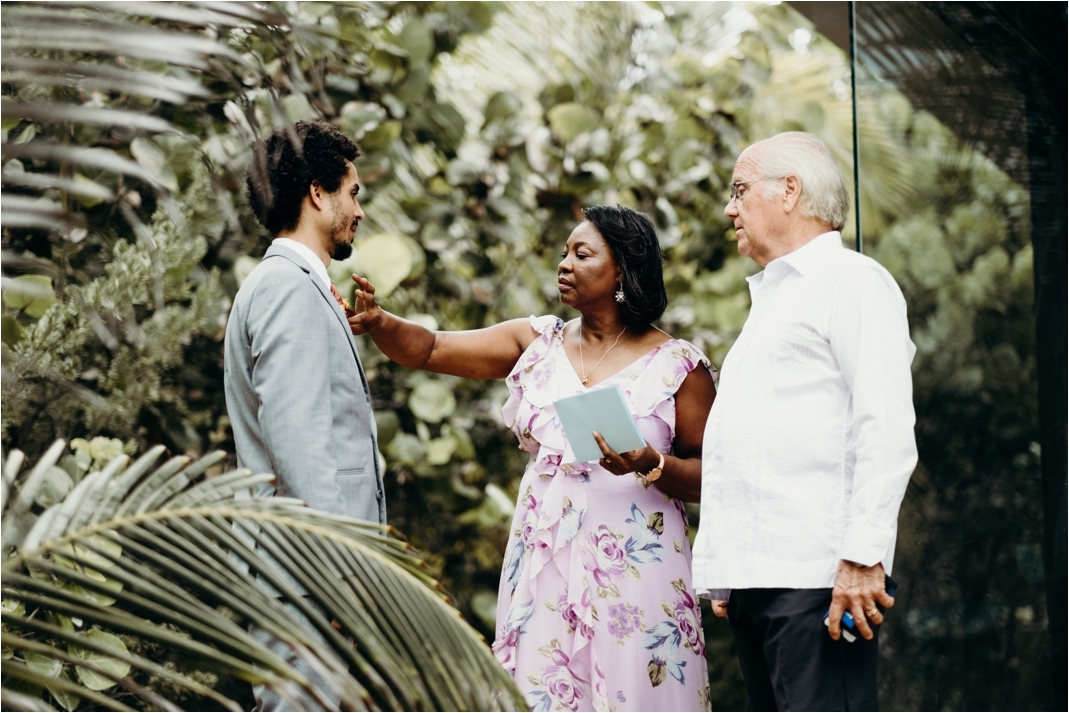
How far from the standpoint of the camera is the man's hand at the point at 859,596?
182 centimetres

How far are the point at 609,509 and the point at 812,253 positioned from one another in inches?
31.5

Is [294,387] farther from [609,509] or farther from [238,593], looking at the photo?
[609,509]

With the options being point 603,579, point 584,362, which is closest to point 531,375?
point 584,362

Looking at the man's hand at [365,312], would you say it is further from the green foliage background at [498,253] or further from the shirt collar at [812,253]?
the shirt collar at [812,253]

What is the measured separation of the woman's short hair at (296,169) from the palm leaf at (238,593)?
937mm

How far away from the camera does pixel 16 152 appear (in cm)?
135

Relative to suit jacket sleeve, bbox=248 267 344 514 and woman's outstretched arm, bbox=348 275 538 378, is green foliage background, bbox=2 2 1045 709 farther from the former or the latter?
woman's outstretched arm, bbox=348 275 538 378

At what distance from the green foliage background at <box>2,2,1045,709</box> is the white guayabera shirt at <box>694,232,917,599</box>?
1.06 meters

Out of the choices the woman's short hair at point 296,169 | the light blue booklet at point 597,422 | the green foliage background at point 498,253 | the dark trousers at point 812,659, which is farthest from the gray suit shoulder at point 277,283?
the dark trousers at point 812,659

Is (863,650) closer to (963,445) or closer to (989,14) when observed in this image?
(963,445)

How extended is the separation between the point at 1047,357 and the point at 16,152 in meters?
2.47

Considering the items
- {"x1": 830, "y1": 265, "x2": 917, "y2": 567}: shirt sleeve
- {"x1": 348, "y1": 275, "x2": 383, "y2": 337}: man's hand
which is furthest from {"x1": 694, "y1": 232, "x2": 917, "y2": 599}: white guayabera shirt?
{"x1": 348, "y1": 275, "x2": 383, "y2": 337}: man's hand

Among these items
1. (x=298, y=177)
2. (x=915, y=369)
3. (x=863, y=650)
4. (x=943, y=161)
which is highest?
(x=943, y=161)

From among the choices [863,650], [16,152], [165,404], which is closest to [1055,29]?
[863,650]
